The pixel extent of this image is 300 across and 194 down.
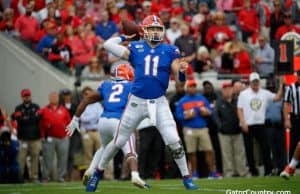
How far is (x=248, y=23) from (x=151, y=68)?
32.5 ft

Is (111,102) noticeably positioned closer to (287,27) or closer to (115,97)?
(115,97)

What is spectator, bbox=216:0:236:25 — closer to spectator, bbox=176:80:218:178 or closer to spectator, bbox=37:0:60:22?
spectator, bbox=37:0:60:22

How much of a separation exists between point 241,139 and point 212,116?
749 mm

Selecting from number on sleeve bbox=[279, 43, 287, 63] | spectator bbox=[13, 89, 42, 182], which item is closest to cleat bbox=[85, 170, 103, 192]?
number on sleeve bbox=[279, 43, 287, 63]

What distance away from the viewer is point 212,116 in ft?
69.3

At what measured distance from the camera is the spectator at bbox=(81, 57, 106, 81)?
23.1m

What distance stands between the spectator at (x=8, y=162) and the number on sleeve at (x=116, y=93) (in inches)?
228

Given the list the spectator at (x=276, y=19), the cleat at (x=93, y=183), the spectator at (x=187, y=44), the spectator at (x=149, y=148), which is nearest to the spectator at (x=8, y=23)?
the spectator at (x=187, y=44)

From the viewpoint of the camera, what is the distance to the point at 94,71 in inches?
910

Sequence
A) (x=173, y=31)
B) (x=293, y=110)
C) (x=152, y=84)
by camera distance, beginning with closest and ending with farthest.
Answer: (x=152, y=84) → (x=293, y=110) → (x=173, y=31)

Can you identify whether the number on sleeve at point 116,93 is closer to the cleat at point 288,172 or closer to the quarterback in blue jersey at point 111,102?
the quarterback in blue jersey at point 111,102

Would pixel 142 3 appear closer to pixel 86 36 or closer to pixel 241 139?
pixel 86 36

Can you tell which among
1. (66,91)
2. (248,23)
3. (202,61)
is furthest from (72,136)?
(248,23)

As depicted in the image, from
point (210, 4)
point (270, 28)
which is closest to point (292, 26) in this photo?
point (270, 28)
